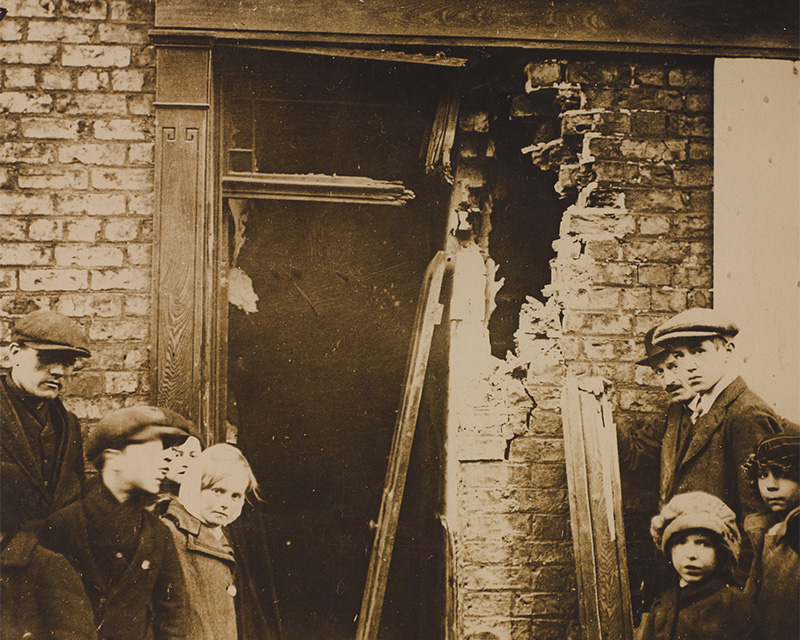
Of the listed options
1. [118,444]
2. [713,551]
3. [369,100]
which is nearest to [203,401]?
[118,444]

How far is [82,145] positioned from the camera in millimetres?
2951

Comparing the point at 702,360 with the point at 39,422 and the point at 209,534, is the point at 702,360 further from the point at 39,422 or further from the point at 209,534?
the point at 39,422

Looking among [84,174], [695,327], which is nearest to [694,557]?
[695,327]

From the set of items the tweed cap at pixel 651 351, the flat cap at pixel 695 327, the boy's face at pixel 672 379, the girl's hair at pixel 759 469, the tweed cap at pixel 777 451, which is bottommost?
the girl's hair at pixel 759 469

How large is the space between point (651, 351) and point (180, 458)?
198 cm

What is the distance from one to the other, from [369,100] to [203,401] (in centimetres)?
142

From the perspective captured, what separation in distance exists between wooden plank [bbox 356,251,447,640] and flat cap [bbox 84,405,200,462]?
824 millimetres

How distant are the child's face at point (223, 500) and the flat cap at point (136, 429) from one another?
0.23 meters

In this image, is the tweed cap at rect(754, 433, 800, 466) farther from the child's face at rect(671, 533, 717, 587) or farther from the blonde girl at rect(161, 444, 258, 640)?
the blonde girl at rect(161, 444, 258, 640)

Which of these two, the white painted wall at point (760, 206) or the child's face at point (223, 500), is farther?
the white painted wall at point (760, 206)

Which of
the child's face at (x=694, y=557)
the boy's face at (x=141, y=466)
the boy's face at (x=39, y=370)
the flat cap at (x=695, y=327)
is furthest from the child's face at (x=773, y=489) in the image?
the boy's face at (x=39, y=370)

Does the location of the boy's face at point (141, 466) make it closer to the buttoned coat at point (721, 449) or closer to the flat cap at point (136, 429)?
the flat cap at point (136, 429)

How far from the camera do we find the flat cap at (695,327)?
301cm

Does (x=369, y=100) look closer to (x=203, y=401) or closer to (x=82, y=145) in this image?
(x=82, y=145)
